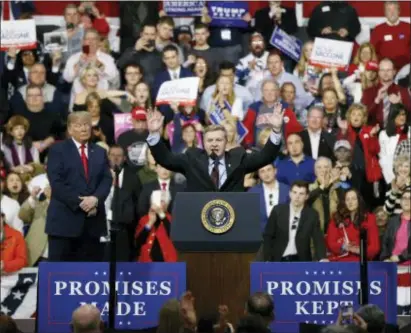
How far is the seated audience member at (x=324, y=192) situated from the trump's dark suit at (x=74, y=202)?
335cm

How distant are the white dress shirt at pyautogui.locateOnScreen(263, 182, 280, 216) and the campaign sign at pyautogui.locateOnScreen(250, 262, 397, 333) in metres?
4.03

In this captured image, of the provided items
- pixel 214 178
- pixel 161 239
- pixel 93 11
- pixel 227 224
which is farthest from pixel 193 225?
pixel 93 11

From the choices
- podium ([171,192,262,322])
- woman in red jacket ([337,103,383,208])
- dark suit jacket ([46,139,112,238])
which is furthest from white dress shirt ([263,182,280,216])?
podium ([171,192,262,322])

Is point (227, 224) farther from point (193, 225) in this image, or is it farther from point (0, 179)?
point (0, 179)

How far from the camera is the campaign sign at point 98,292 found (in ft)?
35.2

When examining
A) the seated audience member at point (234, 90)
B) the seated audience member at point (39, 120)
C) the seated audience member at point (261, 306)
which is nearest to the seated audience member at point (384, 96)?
the seated audience member at point (234, 90)

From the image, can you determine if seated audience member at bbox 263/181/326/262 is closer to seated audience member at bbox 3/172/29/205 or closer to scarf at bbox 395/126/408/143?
scarf at bbox 395/126/408/143

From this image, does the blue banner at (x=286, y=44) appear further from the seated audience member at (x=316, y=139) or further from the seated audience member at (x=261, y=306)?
the seated audience member at (x=261, y=306)

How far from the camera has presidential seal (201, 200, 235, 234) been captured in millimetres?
9945

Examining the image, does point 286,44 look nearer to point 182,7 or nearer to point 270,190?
point 182,7

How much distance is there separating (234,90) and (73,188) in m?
5.45

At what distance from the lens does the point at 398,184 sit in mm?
15391

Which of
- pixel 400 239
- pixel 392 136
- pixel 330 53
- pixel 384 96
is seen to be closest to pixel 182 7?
pixel 330 53

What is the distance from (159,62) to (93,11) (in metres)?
1.54
